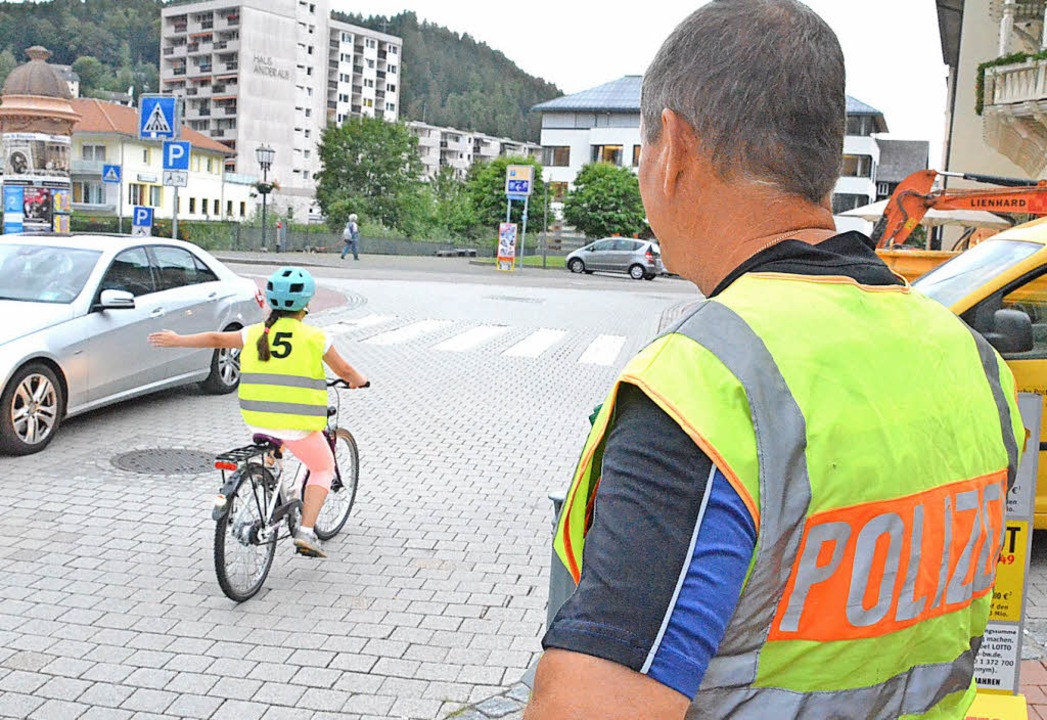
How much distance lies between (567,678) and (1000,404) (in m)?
0.85

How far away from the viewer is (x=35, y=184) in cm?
2384

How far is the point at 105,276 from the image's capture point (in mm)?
10000

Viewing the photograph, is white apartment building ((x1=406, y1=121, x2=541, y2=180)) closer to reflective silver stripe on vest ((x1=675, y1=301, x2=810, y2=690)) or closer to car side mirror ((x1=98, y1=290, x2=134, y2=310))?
car side mirror ((x1=98, y1=290, x2=134, y2=310))

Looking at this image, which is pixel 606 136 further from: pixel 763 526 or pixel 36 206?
pixel 763 526

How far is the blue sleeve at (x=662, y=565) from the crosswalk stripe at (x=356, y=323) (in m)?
16.7

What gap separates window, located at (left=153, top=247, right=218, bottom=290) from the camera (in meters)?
11.0

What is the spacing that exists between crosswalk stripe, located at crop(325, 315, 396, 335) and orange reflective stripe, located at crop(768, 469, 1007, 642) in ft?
54.2

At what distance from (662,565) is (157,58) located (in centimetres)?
18200

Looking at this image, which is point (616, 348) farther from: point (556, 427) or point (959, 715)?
point (959, 715)

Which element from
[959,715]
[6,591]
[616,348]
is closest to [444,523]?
[6,591]

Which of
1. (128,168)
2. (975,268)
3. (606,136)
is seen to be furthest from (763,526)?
(128,168)

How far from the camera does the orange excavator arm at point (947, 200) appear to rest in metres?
12.7

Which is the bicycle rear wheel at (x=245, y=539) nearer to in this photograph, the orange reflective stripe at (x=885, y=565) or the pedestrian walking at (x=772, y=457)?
the pedestrian walking at (x=772, y=457)

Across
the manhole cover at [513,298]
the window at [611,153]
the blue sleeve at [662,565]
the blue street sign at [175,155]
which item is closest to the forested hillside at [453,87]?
the window at [611,153]
